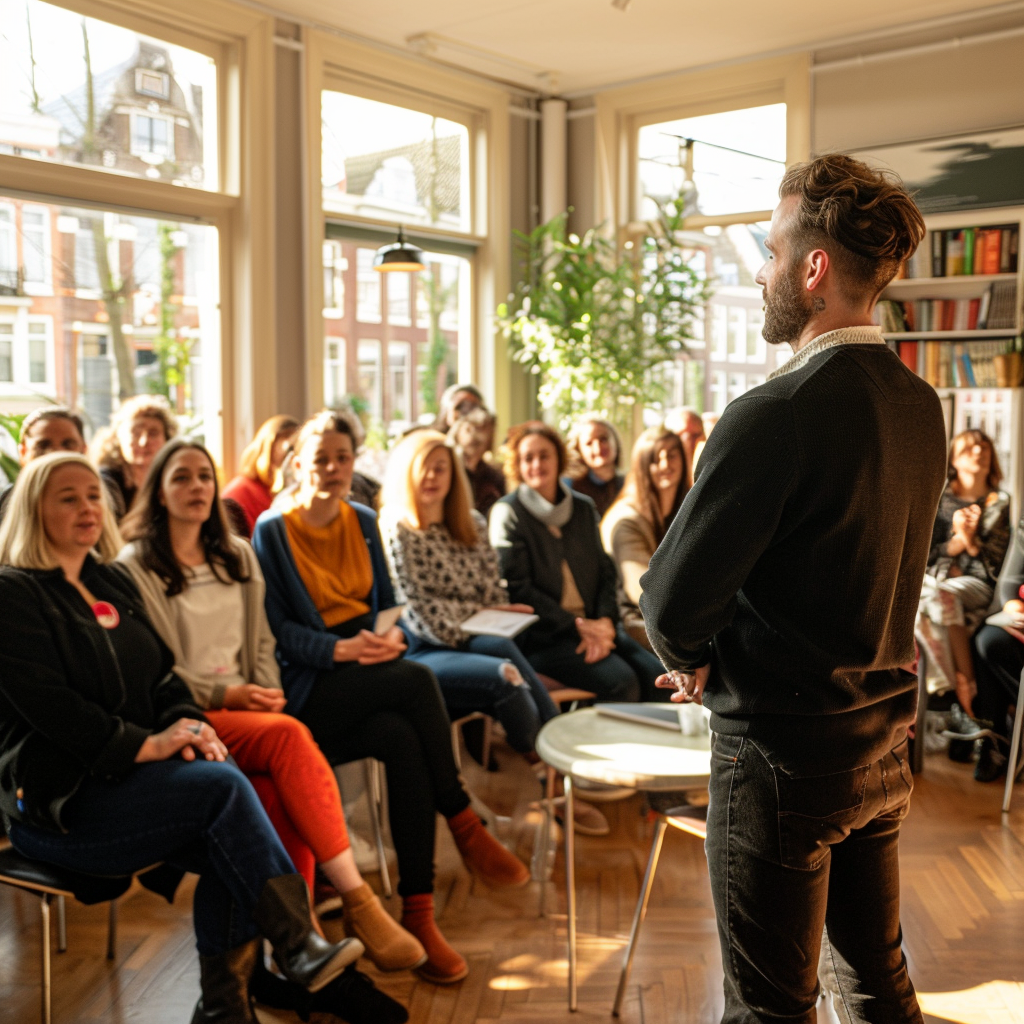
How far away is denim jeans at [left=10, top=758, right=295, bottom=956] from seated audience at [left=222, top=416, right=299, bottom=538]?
6.80 ft

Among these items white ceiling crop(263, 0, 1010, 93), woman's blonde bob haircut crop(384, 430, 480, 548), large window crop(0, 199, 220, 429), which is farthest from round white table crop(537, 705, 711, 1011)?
white ceiling crop(263, 0, 1010, 93)

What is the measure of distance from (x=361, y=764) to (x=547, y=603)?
911 mm

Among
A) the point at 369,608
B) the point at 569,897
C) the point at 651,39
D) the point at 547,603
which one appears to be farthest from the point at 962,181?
the point at 569,897

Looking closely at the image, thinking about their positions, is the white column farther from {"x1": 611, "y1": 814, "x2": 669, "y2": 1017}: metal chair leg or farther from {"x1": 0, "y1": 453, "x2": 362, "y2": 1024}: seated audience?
{"x1": 611, "y1": 814, "x2": 669, "y2": 1017}: metal chair leg

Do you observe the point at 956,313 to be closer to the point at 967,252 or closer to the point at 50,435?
the point at 967,252

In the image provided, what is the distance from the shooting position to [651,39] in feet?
19.0

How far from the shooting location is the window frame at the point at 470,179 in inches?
220

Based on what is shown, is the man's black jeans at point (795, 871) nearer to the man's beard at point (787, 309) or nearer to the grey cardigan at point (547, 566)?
the man's beard at point (787, 309)

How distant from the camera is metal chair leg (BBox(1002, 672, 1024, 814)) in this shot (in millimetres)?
3867

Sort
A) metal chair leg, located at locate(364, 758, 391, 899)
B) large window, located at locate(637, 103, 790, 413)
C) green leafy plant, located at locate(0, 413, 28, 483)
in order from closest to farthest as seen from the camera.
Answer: metal chair leg, located at locate(364, 758, 391, 899) < green leafy plant, located at locate(0, 413, 28, 483) < large window, located at locate(637, 103, 790, 413)

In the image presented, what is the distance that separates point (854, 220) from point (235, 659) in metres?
2.15

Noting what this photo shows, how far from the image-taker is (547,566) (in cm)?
408

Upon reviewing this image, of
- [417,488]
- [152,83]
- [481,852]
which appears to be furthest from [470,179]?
[481,852]

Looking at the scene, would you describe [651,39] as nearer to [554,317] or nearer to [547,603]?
[554,317]
